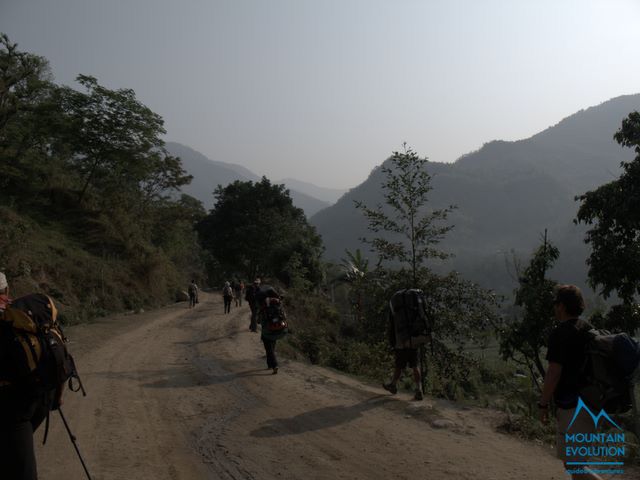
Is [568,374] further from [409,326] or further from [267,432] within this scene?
[409,326]

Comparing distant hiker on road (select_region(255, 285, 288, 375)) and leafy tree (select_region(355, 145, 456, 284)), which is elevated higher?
leafy tree (select_region(355, 145, 456, 284))

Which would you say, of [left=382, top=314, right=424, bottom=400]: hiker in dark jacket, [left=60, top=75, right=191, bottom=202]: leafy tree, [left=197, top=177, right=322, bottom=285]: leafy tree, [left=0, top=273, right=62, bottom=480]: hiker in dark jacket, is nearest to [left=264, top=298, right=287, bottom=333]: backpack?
[left=382, top=314, right=424, bottom=400]: hiker in dark jacket

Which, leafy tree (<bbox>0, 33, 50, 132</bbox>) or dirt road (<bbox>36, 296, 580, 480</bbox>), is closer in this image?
dirt road (<bbox>36, 296, 580, 480</bbox>)

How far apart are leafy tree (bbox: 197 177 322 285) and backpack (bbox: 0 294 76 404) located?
39.1 meters

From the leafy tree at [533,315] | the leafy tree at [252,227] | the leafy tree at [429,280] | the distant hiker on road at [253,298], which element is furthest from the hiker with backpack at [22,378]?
the leafy tree at [252,227]

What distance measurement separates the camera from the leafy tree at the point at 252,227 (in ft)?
153

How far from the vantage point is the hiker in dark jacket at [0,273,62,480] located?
286cm

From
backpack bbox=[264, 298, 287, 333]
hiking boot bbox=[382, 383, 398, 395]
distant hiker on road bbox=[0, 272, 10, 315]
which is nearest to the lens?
distant hiker on road bbox=[0, 272, 10, 315]

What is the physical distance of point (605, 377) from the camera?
324cm

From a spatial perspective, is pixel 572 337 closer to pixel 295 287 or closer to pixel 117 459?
pixel 117 459

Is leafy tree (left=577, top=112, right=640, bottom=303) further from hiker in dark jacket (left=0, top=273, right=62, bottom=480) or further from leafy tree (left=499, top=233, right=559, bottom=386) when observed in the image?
hiker in dark jacket (left=0, top=273, right=62, bottom=480)

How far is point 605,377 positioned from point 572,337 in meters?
0.32

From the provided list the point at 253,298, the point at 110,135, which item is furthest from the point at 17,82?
the point at 253,298

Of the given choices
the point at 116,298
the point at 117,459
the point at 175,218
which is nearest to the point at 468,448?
the point at 117,459
